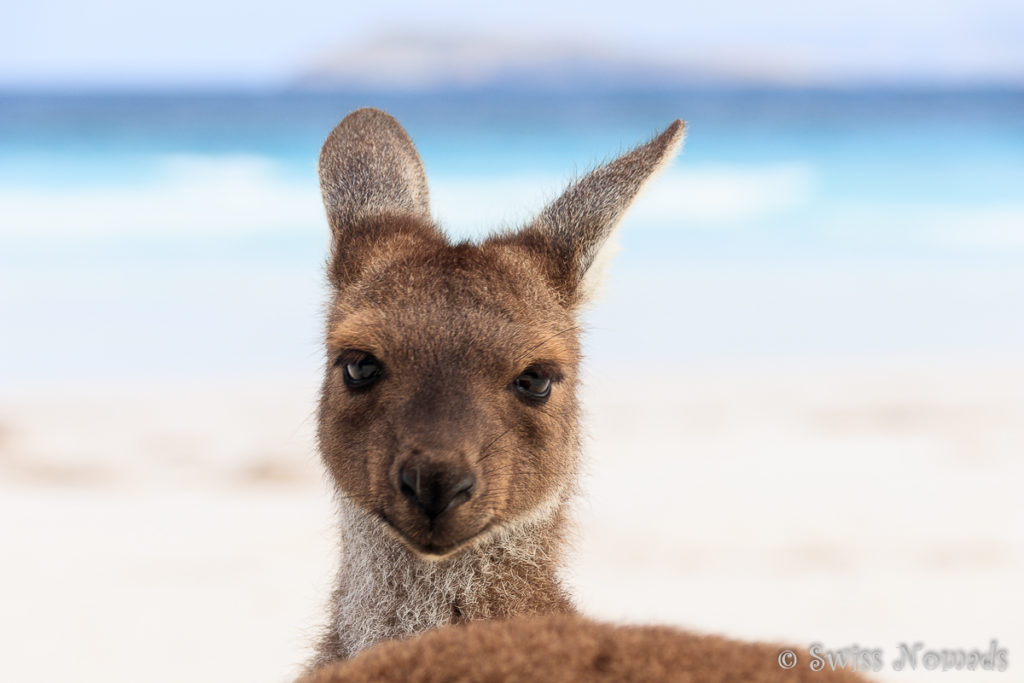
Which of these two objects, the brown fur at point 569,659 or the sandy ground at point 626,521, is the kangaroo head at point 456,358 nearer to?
the sandy ground at point 626,521

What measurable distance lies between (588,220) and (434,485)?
1.46 meters

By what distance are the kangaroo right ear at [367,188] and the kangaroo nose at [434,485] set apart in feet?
3.86

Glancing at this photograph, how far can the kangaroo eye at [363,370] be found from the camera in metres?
3.71

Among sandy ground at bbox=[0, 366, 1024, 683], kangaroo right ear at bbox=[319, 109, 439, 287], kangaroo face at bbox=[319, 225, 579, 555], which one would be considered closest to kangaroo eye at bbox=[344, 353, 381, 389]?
kangaroo face at bbox=[319, 225, 579, 555]

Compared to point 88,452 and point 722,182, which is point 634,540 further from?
point 722,182

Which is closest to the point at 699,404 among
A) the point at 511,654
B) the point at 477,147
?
the point at 511,654

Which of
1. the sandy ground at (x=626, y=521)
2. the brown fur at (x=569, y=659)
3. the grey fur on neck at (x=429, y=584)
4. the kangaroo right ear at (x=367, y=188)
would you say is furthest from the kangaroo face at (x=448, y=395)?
the brown fur at (x=569, y=659)

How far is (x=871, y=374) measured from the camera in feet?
38.5

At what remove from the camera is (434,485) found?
328cm

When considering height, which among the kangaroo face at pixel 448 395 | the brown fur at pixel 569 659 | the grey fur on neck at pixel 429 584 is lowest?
the brown fur at pixel 569 659

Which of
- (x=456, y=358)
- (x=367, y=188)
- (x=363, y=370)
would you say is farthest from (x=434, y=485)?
(x=367, y=188)

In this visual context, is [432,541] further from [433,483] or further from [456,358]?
[456,358]

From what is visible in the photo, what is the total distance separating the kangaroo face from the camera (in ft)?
11.1

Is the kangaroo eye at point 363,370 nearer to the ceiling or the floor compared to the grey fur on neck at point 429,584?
nearer to the ceiling
